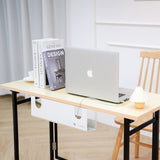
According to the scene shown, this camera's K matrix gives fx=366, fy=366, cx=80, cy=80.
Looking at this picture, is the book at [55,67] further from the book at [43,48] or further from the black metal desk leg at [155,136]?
the black metal desk leg at [155,136]

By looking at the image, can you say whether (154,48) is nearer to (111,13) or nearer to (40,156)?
(111,13)

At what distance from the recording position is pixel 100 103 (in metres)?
2.12

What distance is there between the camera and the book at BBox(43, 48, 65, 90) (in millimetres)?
2355

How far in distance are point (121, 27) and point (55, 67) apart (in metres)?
1.23

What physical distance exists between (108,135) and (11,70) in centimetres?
182

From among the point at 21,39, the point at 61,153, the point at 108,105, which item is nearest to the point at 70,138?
the point at 61,153

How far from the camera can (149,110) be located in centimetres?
199

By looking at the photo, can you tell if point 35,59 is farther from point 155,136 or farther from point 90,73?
point 155,136

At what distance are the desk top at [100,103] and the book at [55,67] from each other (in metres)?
0.05

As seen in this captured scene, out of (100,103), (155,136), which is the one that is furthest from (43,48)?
(155,136)

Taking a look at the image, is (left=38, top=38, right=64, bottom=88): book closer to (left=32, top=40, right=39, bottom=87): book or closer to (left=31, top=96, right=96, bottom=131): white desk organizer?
(left=32, top=40, right=39, bottom=87): book

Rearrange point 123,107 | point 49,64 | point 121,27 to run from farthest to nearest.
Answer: point 121,27 → point 49,64 → point 123,107

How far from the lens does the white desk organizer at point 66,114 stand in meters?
2.13

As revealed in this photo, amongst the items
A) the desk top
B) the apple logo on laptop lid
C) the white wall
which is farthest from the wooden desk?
the white wall
